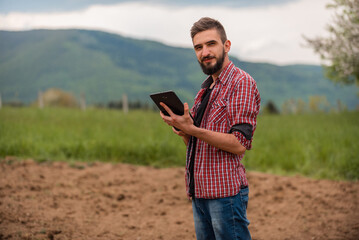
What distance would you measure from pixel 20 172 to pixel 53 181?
691mm

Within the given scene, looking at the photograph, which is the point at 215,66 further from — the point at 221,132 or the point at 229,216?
the point at 229,216

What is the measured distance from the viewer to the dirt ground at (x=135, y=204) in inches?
185

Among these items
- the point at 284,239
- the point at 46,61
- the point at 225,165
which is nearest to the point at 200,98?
the point at 225,165

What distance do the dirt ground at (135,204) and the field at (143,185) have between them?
0.01 m

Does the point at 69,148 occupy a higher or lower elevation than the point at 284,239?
higher

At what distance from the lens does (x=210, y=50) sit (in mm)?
2484

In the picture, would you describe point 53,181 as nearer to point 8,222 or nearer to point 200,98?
point 8,222

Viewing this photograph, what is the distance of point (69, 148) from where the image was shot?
337 inches

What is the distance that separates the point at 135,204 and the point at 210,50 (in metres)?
3.92

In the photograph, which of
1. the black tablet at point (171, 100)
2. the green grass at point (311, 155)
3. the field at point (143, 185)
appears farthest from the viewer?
the green grass at point (311, 155)

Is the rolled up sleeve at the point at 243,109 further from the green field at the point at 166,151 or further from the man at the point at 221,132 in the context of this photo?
the green field at the point at 166,151

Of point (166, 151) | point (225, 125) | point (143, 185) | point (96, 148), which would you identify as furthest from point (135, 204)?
point (225, 125)

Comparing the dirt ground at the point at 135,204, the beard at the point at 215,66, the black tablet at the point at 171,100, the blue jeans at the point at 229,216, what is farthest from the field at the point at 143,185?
the beard at the point at 215,66

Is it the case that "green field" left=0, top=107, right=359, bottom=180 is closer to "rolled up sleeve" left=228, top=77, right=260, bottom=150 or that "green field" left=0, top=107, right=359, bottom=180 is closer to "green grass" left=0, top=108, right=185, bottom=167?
"green grass" left=0, top=108, right=185, bottom=167
